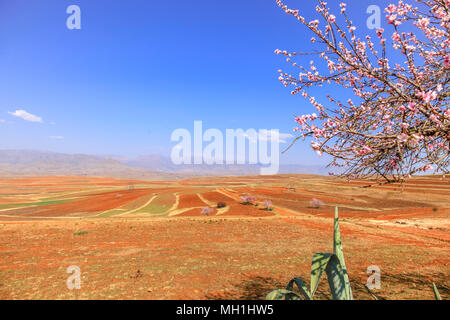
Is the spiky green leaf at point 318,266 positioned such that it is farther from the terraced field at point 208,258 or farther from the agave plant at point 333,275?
the terraced field at point 208,258

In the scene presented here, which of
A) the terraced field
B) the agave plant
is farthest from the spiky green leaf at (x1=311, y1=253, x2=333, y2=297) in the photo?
the terraced field

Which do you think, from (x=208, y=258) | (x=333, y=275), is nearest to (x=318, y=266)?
(x=333, y=275)

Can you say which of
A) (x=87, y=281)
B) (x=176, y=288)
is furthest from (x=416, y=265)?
(x=87, y=281)

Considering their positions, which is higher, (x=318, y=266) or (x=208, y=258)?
(x=318, y=266)

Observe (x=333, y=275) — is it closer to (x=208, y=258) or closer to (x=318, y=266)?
(x=318, y=266)

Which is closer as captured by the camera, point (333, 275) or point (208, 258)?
point (333, 275)

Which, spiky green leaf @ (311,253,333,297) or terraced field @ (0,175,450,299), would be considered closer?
spiky green leaf @ (311,253,333,297)

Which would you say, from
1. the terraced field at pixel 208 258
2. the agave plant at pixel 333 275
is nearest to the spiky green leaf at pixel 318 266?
the agave plant at pixel 333 275

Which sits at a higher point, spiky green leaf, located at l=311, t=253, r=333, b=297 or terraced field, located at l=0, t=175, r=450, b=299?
spiky green leaf, located at l=311, t=253, r=333, b=297

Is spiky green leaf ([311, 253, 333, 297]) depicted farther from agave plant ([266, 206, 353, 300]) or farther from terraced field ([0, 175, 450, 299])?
terraced field ([0, 175, 450, 299])
